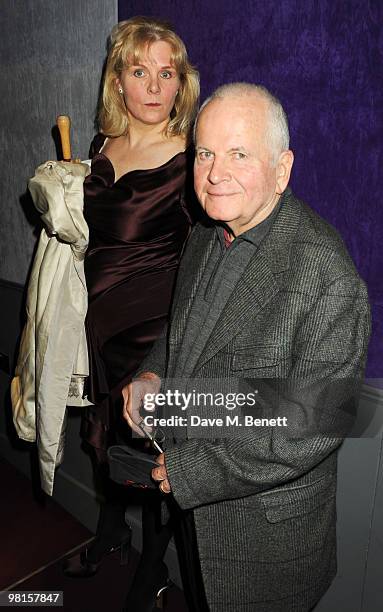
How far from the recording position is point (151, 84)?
1.50 metres

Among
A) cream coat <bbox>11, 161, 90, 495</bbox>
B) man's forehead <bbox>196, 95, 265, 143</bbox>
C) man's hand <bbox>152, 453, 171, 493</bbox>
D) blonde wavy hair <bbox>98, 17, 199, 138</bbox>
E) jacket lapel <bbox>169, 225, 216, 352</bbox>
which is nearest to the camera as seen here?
man's forehead <bbox>196, 95, 265, 143</bbox>

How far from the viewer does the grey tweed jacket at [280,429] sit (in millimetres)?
1023

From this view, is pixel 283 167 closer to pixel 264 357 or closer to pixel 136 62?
pixel 264 357

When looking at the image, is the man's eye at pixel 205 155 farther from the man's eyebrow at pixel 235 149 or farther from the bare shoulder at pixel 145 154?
the bare shoulder at pixel 145 154

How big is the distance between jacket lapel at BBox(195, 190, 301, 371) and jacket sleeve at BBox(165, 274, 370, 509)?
0.10 meters

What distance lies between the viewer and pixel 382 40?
1.28 m

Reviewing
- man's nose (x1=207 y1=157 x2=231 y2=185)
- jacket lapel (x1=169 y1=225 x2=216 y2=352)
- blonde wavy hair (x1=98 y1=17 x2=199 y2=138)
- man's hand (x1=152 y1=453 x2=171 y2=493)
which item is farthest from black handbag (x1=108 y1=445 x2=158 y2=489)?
blonde wavy hair (x1=98 y1=17 x2=199 y2=138)

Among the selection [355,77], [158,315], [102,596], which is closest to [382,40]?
[355,77]

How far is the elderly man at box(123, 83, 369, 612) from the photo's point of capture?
3.33ft

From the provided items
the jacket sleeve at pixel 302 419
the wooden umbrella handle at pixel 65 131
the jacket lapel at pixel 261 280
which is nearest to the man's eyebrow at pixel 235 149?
the jacket lapel at pixel 261 280

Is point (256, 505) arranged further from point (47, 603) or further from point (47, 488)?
point (47, 603)

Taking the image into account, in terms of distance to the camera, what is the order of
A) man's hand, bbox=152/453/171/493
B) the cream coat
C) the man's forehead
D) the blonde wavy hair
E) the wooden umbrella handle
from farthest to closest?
the wooden umbrella handle < the cream coat < the blonde wavy hair < man's hand, bbox=152/453/171/493 < the man's forehead

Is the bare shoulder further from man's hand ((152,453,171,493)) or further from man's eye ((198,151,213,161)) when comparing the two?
man's hand ((152,453,171,493))

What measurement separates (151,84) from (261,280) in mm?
727
